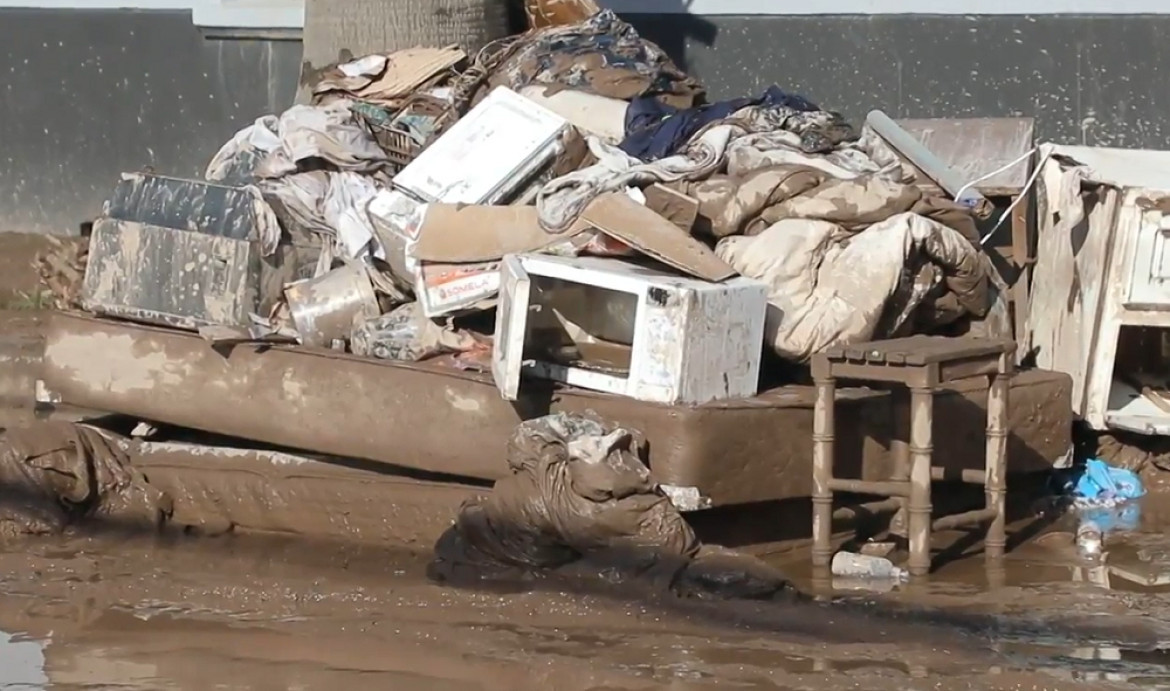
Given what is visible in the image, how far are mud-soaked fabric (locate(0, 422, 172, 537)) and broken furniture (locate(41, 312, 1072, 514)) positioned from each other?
0.94 ft

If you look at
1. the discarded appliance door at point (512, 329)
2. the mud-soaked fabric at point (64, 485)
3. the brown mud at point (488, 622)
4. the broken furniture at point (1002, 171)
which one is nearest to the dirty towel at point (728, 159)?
the broken furniture at point (1002, 171)

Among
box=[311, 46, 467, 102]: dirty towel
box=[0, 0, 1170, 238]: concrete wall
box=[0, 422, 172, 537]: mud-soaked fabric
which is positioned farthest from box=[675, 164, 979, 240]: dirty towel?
box=[0, 0, 1170, 238]: concrete wall

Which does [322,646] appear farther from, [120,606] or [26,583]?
[26,583]

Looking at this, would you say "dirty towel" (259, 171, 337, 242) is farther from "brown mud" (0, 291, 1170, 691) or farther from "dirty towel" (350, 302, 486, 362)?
"brown mud" (0, 291, 1170, 691)

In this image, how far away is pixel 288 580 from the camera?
6.11 m

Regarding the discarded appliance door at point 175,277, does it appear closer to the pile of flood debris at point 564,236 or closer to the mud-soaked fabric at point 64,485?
the pile of flood debris at point 564,236

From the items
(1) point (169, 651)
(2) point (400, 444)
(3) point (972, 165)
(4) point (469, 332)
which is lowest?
(1) point (169, 651)

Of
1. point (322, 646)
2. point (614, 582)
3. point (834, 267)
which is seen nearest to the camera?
point (322, 646)

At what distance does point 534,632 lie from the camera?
17.8 feet

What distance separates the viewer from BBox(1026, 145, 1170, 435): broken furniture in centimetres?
697

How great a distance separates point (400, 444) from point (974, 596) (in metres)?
2.09

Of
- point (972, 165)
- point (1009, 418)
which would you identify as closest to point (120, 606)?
point (1009, 418)

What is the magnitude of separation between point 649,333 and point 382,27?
3.14 meters

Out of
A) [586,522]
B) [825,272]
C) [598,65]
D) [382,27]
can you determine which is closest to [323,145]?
[382,27]
